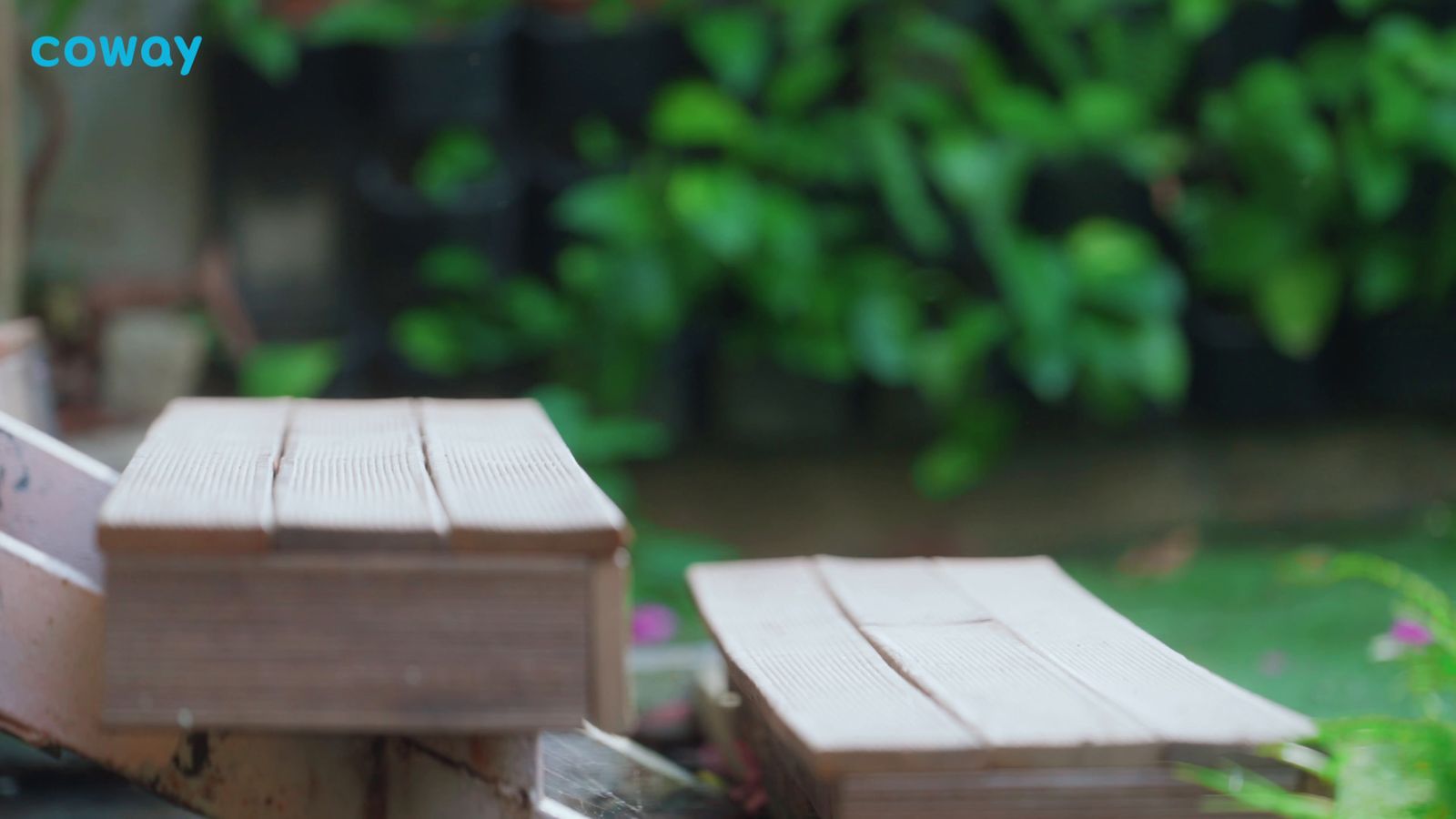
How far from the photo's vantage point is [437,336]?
10.8 feet

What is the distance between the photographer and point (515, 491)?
1090 mm

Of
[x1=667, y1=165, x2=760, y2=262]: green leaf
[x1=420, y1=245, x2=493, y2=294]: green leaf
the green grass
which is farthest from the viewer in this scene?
[x1=420, y1=245, x2=493, y2=294]: green leaf

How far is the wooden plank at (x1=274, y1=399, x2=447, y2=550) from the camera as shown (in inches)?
38.1

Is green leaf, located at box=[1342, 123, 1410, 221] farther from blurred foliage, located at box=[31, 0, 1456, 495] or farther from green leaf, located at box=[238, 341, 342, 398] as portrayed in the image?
green leaf, located at box=[238, 341, 342, 398]

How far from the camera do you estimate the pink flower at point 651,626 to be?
2.80 meters

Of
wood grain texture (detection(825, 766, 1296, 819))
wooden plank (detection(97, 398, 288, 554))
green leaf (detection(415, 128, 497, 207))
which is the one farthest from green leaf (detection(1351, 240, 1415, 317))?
wooden plank (detection(97, 398, 288, 554))

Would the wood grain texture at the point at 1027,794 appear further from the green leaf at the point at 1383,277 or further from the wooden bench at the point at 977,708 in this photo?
the green leaf at the point at 1383,277

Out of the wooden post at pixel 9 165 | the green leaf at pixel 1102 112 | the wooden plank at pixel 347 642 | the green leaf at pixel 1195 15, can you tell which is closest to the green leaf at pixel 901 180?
the green leaf at pixel 1102 112

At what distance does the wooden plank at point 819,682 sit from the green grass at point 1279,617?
40.8 inches

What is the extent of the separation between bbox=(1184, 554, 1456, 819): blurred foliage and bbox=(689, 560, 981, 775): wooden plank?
205 mm

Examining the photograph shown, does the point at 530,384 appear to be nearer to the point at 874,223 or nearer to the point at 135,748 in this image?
the point at 874,223

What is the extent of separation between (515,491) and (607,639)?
16 centimetres

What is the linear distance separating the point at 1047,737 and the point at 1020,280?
2.37m

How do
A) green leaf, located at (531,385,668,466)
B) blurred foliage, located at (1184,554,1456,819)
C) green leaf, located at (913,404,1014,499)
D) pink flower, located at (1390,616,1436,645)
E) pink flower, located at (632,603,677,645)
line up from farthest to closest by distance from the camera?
green leaf, located at (913,404,1014,499)
green leaf, located at (531,385,668,466)
pink flower, located at (632,603,677,645)
pink flower, located at (1390,616,1436,645)
blurred foliage, located at (1184,554,1456,819)
